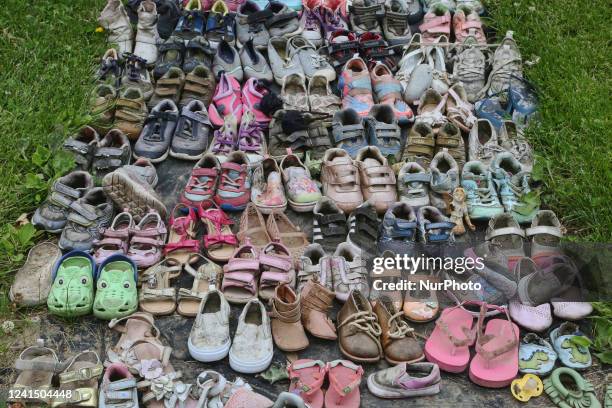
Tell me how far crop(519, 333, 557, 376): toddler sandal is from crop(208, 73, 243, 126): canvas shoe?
2.72 meters

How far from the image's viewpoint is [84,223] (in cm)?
427

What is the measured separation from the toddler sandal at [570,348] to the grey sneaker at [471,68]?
8.07 feet

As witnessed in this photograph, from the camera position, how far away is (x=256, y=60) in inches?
231

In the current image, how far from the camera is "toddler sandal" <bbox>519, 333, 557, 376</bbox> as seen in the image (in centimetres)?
360

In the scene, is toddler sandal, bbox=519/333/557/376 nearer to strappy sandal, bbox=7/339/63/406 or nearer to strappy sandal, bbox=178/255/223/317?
strappy sandal, bbox=178/255/223/317

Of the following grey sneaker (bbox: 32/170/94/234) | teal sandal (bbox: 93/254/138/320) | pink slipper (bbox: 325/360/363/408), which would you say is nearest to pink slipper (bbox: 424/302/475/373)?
pink slipper (bbox: 325/360/363/408)

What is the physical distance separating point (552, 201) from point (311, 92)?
213cm

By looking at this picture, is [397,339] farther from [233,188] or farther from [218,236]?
[233,188]

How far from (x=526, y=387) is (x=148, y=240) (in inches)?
94.5

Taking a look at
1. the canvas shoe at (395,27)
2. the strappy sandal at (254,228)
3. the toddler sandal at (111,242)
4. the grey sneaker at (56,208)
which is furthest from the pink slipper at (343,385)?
the canvas shoe at (395,27)

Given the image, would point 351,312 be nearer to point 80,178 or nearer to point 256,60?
point 80,178

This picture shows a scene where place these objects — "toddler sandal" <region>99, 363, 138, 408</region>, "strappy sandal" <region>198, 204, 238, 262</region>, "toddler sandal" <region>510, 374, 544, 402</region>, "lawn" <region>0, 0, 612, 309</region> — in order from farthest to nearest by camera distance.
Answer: "lawn" <region>0, 0, 612, 309</region>, "strappy sandal" <region>198, 204, 238, 262</region>, "toddler sandal" <region>510, 374, 544, 402</region>, "toddler sandal" <region>99, 363, 138, 408</region>

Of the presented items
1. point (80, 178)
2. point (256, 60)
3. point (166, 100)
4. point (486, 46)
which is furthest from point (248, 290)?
point (486, 46)

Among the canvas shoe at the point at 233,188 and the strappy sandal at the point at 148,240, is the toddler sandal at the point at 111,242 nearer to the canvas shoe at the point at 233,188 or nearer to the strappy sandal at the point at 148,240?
the strappy sandal at the point at 148,240
